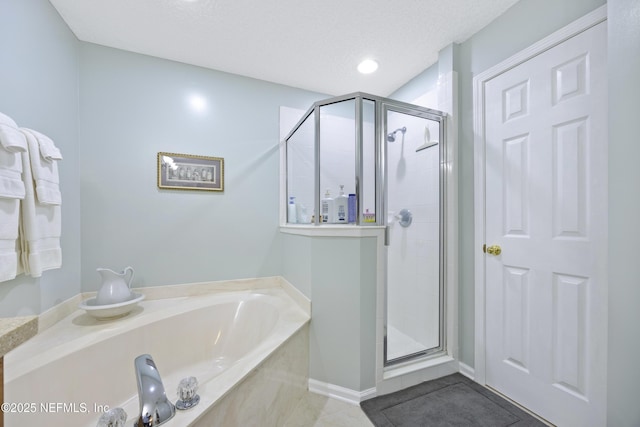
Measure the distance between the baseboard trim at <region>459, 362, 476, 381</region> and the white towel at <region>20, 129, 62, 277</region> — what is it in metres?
2.49

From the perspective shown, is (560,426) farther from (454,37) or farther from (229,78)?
(229,78)

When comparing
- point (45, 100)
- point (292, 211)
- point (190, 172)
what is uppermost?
point (45, 100)

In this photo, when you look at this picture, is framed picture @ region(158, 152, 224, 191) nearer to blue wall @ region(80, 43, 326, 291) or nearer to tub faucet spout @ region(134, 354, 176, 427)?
blue wall @ region(80, 43, 326, 291)

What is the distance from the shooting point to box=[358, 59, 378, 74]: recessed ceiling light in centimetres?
203

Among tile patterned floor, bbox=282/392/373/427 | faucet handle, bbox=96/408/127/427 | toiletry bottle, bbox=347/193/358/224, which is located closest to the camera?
faucet handle, bbox=96/408/127/427

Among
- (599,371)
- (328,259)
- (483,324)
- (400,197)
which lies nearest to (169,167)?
(328,259)

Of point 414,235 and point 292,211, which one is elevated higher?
point 292,211

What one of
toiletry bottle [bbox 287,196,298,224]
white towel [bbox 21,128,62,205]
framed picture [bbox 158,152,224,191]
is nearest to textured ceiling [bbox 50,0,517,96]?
framed picture [bbox 158,152,224,191]

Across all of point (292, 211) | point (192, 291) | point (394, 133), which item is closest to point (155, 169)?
point (192, 291)

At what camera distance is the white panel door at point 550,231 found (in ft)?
3.82

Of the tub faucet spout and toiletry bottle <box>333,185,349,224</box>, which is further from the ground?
toiletry bottle <box>333,185,349,224</box>

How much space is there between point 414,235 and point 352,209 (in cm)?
78

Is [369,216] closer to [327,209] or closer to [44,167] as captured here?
[327,209]

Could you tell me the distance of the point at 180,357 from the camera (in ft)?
5.49
